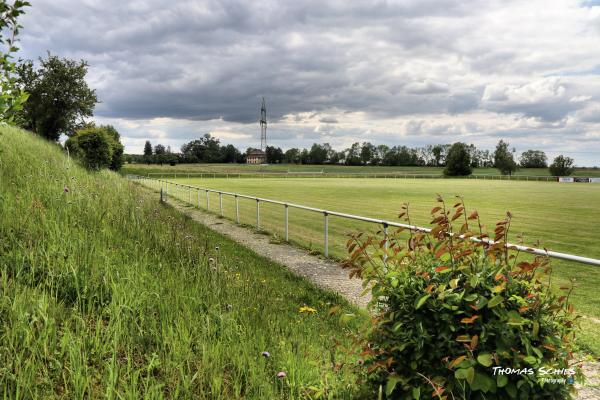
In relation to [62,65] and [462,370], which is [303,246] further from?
[62,65]

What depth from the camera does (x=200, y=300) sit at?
3.87 meters

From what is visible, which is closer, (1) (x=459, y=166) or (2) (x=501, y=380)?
(2) (x=501, y=380)

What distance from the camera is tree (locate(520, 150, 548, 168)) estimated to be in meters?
165

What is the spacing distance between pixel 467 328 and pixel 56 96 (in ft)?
163

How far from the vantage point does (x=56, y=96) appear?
140 feet

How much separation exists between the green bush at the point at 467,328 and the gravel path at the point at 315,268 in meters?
1.15

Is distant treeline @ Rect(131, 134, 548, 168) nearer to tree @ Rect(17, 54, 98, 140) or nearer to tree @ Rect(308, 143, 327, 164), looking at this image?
tree @ Rect(308, 143, 327, 164)

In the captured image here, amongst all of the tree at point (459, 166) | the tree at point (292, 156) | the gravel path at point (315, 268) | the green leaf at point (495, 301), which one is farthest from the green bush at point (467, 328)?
the tree at point (292, 156)

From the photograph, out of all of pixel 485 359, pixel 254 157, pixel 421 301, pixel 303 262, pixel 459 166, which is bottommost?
pixel 303 262

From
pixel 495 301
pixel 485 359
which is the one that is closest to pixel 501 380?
pixel 485 359

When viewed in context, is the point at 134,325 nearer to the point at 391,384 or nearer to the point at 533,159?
the point at 391,384

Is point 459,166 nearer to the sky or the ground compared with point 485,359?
nearer to the sky

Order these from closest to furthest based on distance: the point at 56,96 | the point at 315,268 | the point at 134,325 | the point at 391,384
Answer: the point at 391,384
the point at 134,325
the point at 315,268
the point at 56,96

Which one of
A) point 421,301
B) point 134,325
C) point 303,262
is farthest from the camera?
point 303,262
